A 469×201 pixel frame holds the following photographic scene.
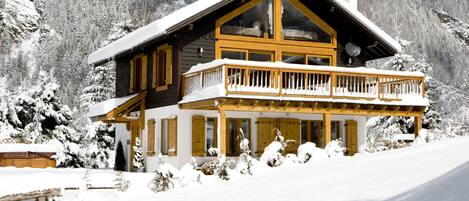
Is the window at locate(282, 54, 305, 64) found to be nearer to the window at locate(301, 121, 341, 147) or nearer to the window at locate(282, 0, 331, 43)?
the window at locate(282, 0, 331, 43)

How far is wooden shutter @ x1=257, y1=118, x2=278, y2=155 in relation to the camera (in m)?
23.5

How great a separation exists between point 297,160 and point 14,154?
17.3 meters

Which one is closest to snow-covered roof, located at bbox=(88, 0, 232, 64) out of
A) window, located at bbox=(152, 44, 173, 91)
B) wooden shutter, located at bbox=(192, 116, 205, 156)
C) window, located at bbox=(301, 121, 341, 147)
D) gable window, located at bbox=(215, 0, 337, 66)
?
window, located at bbox=(152, 44, 173, 91)

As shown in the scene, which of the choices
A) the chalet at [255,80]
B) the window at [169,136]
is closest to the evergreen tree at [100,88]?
the chalet at [255,80]

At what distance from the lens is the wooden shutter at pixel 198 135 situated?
22.6 m

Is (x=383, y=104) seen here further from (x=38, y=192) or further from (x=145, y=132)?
(x=38, y=192)

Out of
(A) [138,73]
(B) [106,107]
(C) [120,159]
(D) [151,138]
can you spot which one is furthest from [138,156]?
(A) [138,73]

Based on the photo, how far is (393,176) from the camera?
9.40 metres

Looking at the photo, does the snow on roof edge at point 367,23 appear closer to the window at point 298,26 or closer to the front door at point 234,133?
the window at point 298,26

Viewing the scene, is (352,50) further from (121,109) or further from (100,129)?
(100,129)

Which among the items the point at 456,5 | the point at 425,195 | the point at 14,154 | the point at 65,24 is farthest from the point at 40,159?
the point at 65,24

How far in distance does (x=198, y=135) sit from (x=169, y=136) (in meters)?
1.54

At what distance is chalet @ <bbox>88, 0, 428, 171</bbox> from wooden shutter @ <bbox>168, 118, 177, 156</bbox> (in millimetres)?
36

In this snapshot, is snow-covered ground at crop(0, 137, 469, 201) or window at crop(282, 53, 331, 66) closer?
snow-covered ground at crop(0, 137, 469, 201)
